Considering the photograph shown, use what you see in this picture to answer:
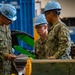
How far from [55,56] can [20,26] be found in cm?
297

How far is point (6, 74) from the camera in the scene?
315cm

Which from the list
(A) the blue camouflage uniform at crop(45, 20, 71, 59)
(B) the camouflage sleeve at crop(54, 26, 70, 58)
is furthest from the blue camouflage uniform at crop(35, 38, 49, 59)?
(B) the camouflage sleeve at crop(54, 26, 70, 58)

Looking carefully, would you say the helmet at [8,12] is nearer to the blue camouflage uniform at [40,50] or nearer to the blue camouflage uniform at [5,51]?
the blue camouflage uniform at [5,51]

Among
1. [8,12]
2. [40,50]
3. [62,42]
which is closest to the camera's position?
[62,42]

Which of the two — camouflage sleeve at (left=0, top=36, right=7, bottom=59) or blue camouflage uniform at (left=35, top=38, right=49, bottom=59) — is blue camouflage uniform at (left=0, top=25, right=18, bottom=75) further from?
blue camouflage uniform at (left=35, top=38, right=49, bottom=59)

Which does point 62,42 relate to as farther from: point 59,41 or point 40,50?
point 40,50

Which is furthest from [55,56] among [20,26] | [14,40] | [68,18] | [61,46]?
[68,18]

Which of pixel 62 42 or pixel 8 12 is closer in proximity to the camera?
pixel 62 42

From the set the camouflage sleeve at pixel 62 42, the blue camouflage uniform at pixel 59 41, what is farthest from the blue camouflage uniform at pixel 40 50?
the camouflage sleeve at pixel 62 42

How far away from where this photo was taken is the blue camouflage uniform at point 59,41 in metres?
2.93

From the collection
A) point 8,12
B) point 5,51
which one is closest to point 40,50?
point 5,51

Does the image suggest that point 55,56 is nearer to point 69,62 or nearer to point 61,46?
point 61,46

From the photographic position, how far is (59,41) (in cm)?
296

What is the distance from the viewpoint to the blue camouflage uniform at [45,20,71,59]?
Answer: 2928mm
